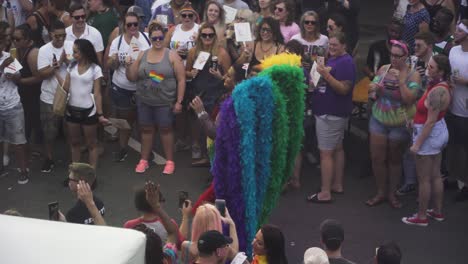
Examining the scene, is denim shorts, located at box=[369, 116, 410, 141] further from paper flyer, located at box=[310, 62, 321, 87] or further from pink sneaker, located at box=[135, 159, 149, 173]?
pink sneaker, located at box=[135, 159, 149, 173]

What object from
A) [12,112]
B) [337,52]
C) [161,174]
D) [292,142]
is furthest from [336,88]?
[12,112]

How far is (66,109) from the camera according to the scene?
9.07m

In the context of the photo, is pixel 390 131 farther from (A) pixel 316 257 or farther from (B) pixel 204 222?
(A) pixel 316 257

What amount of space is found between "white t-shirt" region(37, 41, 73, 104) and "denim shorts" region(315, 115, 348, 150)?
111 inches

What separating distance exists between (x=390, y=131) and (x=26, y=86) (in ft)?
13.3

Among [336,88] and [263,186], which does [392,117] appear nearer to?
[336,88]

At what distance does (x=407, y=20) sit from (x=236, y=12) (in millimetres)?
2012

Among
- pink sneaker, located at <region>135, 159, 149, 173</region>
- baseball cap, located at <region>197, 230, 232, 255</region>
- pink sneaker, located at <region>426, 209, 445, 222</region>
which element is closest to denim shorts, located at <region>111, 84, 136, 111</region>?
pink sneaker, located at <region>135, 159, 149, 173</region>

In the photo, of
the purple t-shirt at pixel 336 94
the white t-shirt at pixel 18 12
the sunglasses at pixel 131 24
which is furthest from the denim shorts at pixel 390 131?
the white t-shirt at pixel 18 12

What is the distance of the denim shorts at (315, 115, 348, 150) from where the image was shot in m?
8.59

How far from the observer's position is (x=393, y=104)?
8.20 m

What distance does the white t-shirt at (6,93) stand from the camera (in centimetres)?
904

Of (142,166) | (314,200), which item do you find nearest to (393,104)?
(314,200)

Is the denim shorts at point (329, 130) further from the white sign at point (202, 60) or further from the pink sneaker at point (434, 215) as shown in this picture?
the white sign at point (202, 60)
